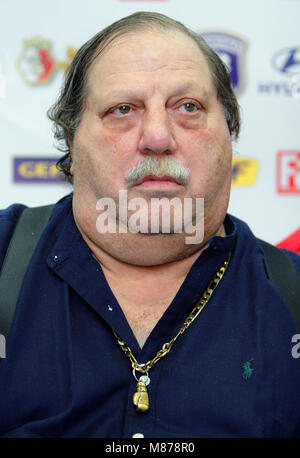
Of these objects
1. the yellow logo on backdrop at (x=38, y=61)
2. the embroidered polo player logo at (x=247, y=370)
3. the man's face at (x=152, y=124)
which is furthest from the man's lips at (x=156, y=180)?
the yellow logo on backdrop at (x=38, y=61)

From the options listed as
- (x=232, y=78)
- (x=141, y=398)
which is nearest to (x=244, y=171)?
(x=232, y=78)

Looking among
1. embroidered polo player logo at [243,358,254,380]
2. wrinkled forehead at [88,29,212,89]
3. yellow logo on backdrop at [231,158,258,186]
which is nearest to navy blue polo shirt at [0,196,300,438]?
embroidered polo player logo at [243,358,254,380]

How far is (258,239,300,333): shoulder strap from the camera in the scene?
4.04 feet

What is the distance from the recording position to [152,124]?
1173 millimetres

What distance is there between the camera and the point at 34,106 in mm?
1756

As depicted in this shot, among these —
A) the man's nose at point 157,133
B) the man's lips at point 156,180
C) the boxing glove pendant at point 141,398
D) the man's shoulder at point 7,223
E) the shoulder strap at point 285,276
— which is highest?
the man's nose at point 157,133

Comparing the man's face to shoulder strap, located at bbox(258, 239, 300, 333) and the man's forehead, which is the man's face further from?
shoulder strap, located at bbox(258, 239, 300, 333)

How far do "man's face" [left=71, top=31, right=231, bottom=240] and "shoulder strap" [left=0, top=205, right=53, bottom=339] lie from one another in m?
0.13

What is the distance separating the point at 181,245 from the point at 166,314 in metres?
0.16

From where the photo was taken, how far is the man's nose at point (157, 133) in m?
1.16

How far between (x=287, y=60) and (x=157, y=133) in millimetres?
767

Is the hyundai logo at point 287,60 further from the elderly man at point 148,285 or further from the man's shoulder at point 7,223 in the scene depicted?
the man's shoulder at point 7,223
